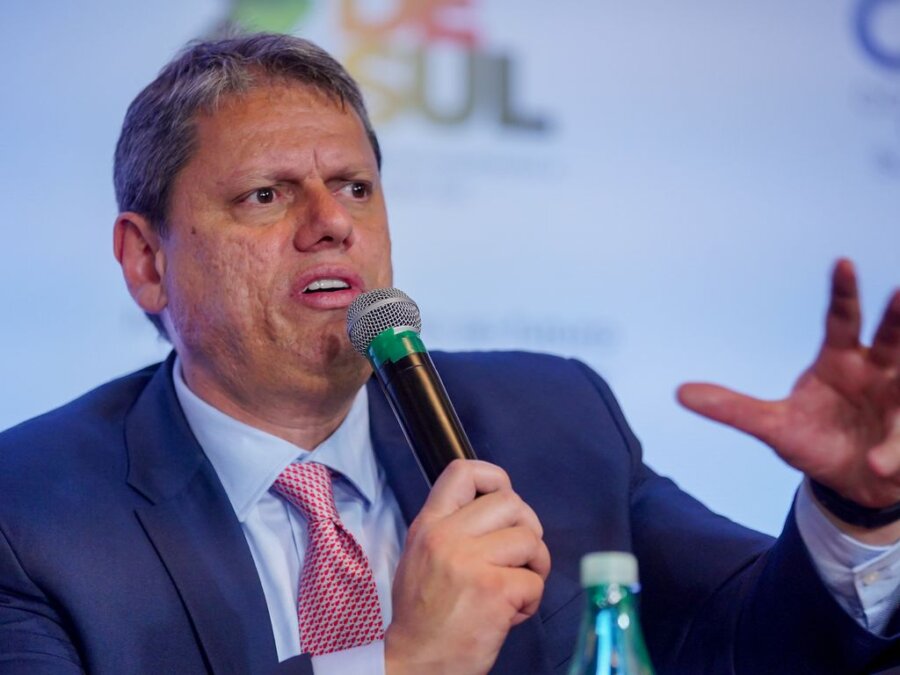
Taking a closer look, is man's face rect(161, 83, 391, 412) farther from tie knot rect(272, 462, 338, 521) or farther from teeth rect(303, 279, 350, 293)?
tie knot rect(272, 462, 338, 521)

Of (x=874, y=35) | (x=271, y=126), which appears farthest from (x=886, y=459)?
(x=874, y=35)

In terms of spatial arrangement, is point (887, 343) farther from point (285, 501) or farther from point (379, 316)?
point (285, 501)

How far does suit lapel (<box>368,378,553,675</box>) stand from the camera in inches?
85.7

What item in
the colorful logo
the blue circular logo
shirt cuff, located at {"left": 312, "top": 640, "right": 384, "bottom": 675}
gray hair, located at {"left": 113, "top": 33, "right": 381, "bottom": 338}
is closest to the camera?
shirt cuff, located at {"left": 312, "top": 640, "right": 384, "bottom": 675}

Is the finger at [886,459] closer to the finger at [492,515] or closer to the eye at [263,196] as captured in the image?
the finger at [492,515]

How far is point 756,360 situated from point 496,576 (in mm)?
1988

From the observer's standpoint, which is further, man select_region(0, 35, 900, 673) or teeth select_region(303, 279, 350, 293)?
teeth select_region(303, 279, 350, 293)

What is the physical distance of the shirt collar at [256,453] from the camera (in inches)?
89.7

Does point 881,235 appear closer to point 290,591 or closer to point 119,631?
point 290,591

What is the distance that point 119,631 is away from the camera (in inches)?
79.7

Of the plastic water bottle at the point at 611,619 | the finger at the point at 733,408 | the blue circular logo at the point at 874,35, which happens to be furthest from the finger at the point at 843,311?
the blue circular logo at the point at 874,35

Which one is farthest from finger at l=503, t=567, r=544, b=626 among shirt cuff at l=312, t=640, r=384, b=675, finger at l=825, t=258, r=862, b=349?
finger at l=825, t=258, r=862, b=349

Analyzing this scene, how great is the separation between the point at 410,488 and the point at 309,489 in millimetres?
209

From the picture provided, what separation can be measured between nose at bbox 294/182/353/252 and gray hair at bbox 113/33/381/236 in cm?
29
